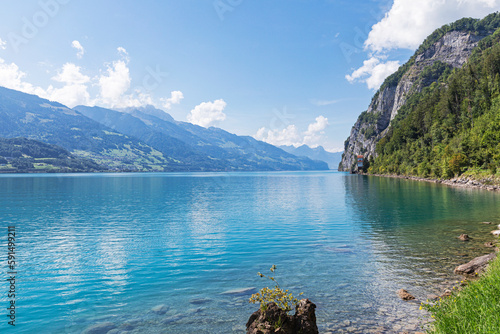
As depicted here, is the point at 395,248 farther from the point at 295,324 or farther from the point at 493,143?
the point at 493,143

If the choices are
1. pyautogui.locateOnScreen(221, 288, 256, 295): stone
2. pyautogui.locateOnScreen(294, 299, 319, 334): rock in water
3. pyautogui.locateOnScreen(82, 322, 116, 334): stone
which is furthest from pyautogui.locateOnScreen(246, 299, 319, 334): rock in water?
pyautogui.locateOnScreen(82, 322, 116, 334): stone

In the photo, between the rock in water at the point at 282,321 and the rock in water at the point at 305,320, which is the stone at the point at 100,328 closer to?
the rock in water at the point at 282,321

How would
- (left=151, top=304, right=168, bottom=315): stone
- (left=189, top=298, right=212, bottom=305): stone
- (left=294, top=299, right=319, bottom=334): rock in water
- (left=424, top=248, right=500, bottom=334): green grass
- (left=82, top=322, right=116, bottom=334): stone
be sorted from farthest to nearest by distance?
(left=189, top=298, right=212, bottom=305): stone < (left=151, top=304, right=168, bottom=315): stone < (left=82, top=322, right=116, bottom=334): stone < (left=294, top=299, right=319, bottom=334): rock in water < (left=424, top=248, right=500, bottom=334): green grass

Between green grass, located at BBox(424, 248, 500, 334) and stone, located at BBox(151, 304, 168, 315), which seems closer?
green grass, located at BBox(424, 248, 500, 334)

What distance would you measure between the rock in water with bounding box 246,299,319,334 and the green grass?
4442 mm

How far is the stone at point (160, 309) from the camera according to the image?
17.0 m

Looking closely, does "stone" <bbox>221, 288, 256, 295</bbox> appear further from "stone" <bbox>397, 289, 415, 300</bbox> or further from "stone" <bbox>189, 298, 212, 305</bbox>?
"stone" <bbox>397, 289, 415, 300</bbox>

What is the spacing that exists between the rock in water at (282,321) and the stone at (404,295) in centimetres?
870

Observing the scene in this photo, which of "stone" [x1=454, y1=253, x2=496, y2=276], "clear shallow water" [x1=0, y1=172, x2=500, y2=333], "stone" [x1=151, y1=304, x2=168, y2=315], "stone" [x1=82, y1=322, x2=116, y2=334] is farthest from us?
"stone" [x1=454, y1=253, x2=496, y2=276]

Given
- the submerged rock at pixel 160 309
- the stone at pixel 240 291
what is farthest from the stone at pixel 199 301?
the submerged rock at pixel 160 309

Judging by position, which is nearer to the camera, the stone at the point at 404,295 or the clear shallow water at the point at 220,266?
the clear shallow water at the point at 220,266

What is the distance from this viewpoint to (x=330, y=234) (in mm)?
37969

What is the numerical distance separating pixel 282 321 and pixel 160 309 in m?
9.33

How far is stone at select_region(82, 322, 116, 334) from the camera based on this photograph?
15.0 meters
